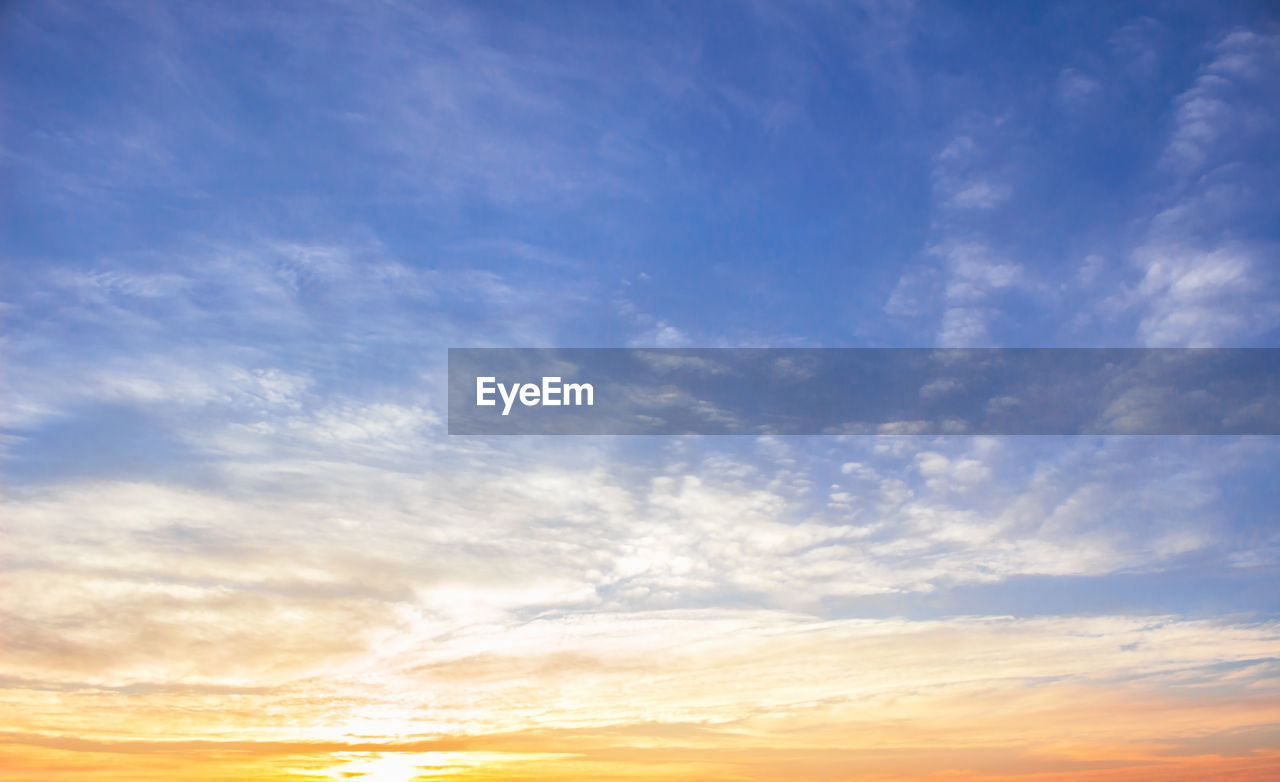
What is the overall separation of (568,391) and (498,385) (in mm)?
3424

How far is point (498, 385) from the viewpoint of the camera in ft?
167

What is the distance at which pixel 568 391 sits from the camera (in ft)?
167
